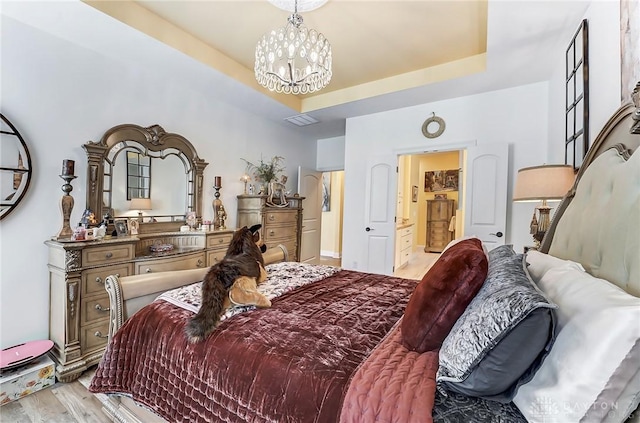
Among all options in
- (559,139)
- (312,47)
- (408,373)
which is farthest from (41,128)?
(559,139)

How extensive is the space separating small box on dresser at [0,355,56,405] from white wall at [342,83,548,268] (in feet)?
11.7

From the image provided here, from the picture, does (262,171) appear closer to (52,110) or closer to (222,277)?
(52,110)

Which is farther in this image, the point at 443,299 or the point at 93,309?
the point at 93,309

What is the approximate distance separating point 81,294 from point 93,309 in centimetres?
17

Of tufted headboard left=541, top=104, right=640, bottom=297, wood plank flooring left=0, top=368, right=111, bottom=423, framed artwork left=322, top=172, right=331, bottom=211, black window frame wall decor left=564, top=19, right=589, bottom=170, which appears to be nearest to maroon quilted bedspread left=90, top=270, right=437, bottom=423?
wood plank flooring left=0, top=368, right=111, bottom=423

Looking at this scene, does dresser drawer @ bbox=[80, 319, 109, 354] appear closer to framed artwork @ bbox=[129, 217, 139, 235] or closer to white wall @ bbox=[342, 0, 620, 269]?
framed artwork @ bbox=[129, 217, 139, 235]

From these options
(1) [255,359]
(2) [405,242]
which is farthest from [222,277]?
(2) [405,242]

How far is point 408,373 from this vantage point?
931 mm

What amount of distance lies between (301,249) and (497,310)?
4493 mm

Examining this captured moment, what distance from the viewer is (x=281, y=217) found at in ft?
14.8

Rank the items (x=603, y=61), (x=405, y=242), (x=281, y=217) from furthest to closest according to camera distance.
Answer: (x=405, y=242)
(x=281, y=217)
(x=603, y=61)

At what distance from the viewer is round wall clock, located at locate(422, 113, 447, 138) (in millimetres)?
3854

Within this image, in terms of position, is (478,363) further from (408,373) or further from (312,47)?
(312,47)

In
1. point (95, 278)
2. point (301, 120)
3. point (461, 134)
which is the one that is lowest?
point (95, 278)
